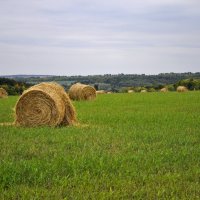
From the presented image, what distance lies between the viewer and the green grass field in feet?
20.9

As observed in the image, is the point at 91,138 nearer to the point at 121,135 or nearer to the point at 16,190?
the point at 121,135

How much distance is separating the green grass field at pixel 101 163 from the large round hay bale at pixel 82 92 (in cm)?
1779

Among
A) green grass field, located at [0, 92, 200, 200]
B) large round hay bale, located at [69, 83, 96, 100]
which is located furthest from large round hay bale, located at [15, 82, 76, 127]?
large round hay bale, located at [69, 83, 96, 100]

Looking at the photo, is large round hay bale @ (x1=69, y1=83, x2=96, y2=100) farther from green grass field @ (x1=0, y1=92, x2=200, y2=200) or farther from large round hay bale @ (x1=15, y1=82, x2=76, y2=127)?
green grass field @ (x1=0, y1=92, x2=200, y2=200)

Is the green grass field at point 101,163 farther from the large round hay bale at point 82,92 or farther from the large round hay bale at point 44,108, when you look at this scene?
the large round hay bale at point 82,92

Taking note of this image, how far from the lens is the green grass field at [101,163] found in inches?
251

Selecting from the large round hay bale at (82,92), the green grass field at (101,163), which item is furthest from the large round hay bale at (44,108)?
the large round hay bale at (82,92)

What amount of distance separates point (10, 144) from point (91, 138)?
190cm

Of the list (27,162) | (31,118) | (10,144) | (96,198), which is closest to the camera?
(96,198)

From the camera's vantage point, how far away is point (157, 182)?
6891mm

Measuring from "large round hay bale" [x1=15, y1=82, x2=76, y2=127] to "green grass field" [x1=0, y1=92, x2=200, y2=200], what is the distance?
1.86 metres

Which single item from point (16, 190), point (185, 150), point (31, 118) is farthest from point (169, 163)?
point (31, 118)

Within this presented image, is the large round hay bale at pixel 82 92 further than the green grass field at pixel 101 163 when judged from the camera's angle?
Yes

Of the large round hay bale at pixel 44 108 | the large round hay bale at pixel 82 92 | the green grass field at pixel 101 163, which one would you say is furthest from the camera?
the large round hay bale at pixel 82 92
